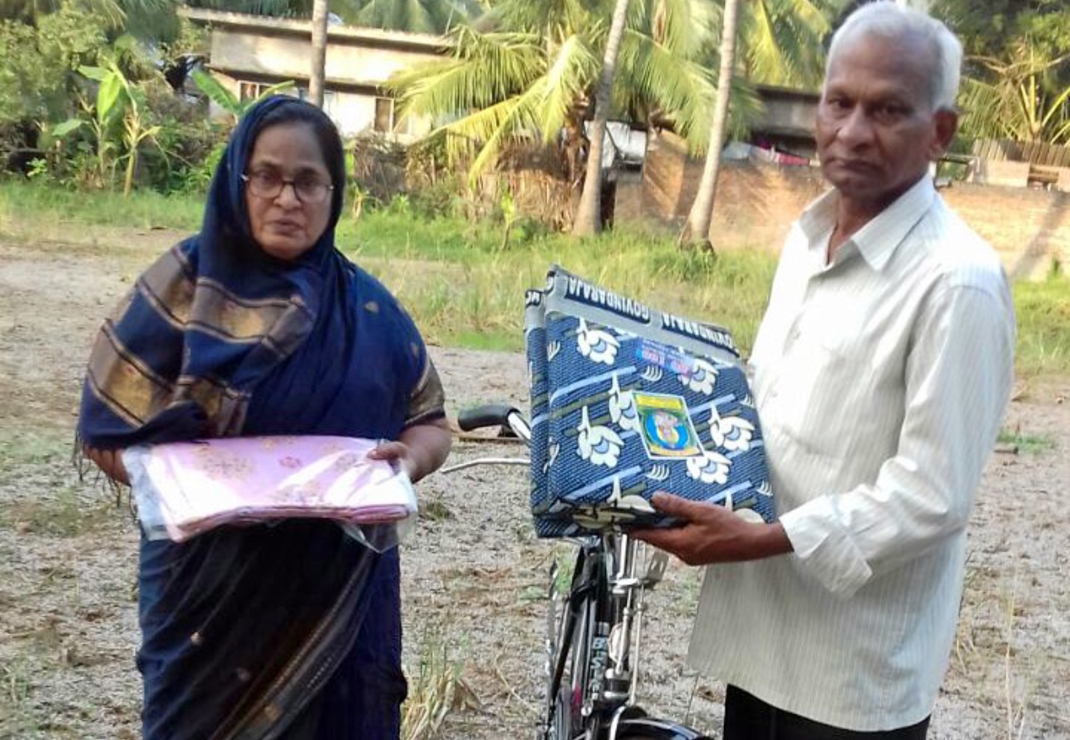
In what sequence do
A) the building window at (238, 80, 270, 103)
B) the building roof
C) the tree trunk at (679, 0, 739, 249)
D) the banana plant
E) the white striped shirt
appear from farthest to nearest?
the building window at (238, 80, 270, 103) → the building roof → the banana plant → the tree trunk at (679, 0, 739, 249) → the white striped shirt

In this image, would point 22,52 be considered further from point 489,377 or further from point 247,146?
point 247,146

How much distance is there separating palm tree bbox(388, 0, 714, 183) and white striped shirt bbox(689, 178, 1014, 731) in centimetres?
→ 1676

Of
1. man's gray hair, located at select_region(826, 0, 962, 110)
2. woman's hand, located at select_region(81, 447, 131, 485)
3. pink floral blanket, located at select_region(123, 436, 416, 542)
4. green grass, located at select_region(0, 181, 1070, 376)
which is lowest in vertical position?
green grass, located at select_region(0, 181, 1070, 376)

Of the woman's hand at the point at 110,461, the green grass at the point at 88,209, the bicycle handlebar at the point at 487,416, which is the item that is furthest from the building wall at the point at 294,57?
the woman's hand at the point at 110,461

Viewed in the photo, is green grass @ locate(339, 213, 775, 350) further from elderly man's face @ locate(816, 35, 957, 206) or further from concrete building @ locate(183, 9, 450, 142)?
elderly man's face @ locate(816, 35, 957, 206)

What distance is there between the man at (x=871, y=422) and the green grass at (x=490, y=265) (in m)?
8.07

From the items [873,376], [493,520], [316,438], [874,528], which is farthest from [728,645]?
[493,520]

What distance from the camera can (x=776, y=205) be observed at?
65.8 ft

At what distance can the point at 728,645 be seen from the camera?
6.69 feet

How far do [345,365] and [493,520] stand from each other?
11.5ft

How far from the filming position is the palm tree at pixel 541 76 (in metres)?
19.0

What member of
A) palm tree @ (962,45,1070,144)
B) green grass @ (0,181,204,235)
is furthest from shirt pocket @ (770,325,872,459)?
palm tree @ (962,45,1070,144)

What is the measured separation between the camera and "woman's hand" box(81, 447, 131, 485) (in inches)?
86.6

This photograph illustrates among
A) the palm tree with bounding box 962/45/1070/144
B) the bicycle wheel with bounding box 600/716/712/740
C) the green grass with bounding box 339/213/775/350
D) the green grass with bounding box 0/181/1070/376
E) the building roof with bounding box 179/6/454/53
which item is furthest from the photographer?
the building roof with bounding box 179/6/454/53
